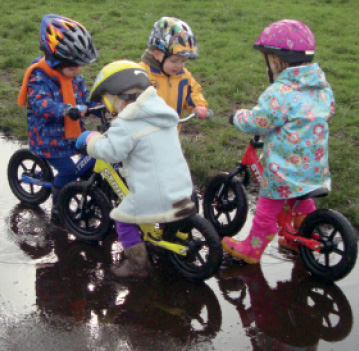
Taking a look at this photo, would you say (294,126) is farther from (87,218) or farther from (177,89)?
(87,218)

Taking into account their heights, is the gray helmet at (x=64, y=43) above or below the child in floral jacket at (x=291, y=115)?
above

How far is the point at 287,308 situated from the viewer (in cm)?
368

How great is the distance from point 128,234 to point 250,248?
968 mm

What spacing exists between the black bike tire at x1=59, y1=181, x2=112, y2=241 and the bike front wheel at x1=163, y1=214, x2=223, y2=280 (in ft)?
1.90

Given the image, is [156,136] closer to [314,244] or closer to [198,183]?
[314,244]

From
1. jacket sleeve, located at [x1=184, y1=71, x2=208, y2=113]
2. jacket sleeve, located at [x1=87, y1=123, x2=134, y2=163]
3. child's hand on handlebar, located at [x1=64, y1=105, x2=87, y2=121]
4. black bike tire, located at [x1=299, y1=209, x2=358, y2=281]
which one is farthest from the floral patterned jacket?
child's hand on handlebar, located at [x1=64, y1=105, x2=87, y2=121]

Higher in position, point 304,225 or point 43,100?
point 43,100

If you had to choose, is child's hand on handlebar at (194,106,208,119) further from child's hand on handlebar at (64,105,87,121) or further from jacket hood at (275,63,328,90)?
child's hand on handlebar at (64,105,87,121)

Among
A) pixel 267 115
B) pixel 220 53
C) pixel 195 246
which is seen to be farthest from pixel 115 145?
pixel 220 53

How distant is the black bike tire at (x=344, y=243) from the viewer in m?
3.75

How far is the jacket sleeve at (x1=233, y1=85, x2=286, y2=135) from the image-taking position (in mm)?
3691

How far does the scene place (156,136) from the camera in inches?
141

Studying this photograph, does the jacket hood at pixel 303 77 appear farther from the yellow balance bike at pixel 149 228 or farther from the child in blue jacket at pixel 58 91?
the child in blue jacket at pixel 58 91

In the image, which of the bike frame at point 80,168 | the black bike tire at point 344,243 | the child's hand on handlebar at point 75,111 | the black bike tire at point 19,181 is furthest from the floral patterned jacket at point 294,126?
the black bike tire at point 19,181
